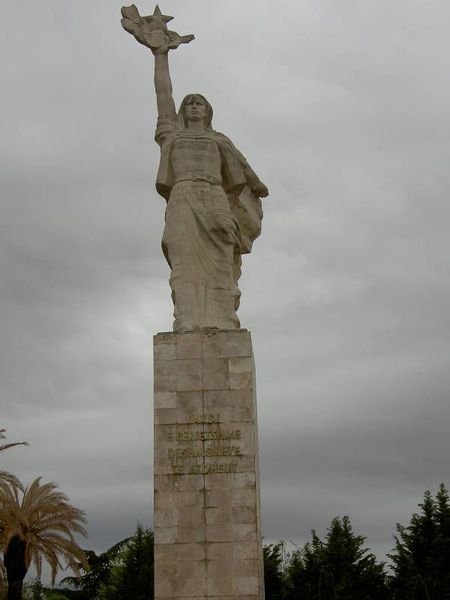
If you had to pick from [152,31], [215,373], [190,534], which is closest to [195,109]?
[152,31]

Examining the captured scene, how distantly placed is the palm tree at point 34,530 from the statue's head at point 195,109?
13217mm

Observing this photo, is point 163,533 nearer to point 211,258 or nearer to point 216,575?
point 216,575

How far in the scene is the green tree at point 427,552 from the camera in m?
28.0

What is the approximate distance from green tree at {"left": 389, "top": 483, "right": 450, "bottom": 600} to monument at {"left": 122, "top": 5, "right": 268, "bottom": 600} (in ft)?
52.4

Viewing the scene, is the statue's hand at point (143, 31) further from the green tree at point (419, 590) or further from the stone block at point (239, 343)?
the green tree at point (419, 590)

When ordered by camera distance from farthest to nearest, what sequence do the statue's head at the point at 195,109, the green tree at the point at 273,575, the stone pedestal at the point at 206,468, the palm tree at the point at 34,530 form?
the green tree at the point at 273,575 < the palm tree at the point at 34,530 < the statue's head at the point at 195,109 < the stone pedestal at the point at 206,468

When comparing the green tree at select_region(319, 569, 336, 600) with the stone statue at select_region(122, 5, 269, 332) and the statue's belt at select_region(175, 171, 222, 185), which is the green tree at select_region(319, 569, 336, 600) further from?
the statue's belt at select_region(175, 171, 222, 185)

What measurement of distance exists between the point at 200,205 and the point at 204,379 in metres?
3.15

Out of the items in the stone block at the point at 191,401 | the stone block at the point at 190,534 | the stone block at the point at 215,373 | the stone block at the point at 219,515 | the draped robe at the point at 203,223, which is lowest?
the stone block at the point at 190,534

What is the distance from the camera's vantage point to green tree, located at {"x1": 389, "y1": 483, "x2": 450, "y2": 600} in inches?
1103

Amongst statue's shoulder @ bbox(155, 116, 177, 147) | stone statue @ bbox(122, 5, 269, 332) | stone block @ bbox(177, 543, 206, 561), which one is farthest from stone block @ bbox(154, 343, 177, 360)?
statue's shoulder @ bbox(155, 116, 177, 147)

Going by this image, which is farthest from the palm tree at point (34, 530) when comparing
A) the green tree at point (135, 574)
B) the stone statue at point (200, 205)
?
the stone statue at point (200, 205)

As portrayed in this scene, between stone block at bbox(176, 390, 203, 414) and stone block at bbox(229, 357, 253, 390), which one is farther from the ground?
stone block at bbox(229, 357, 253, 390)

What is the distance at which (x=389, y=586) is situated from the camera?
1158 inches
